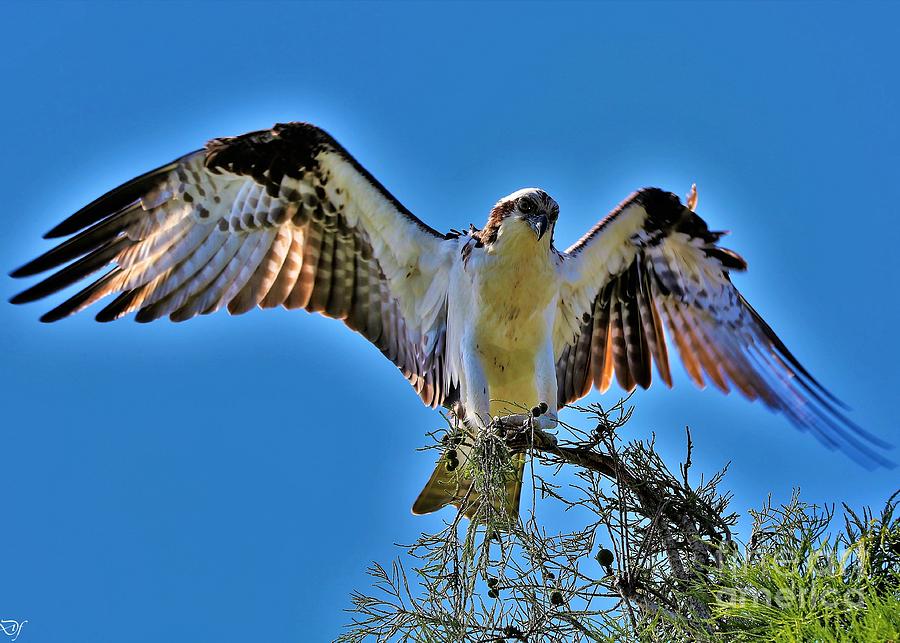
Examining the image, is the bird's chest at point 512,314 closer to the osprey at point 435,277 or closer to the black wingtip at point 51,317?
the osprey at point 435,277

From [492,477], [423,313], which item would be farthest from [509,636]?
[423,313]

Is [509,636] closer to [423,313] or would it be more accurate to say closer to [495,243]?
[495,243]

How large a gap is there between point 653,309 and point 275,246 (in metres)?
2.85

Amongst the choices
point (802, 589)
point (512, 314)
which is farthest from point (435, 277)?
point (802, 589)

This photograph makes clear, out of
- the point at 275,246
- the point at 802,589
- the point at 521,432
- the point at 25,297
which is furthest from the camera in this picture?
the point at 275,246

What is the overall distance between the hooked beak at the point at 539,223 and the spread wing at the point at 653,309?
2.34 feet

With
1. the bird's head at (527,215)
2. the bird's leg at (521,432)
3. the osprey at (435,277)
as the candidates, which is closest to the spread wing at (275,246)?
the osprey at (435,277)

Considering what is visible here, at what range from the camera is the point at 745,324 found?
7695 mm

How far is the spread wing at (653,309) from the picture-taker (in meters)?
7.44

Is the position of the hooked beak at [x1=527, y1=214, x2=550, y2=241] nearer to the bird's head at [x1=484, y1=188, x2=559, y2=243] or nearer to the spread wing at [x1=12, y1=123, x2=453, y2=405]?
the bird's head at [x1=484, y1=188, x2=559, y2=243]

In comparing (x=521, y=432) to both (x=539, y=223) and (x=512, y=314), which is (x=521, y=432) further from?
(x=539, y=223)

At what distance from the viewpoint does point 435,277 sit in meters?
7.33

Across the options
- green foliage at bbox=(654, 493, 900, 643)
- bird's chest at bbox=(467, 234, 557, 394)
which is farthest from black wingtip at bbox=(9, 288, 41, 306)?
green foliage at bbox=(654, 493, 900, 643)

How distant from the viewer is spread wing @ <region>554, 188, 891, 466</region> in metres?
7.44
